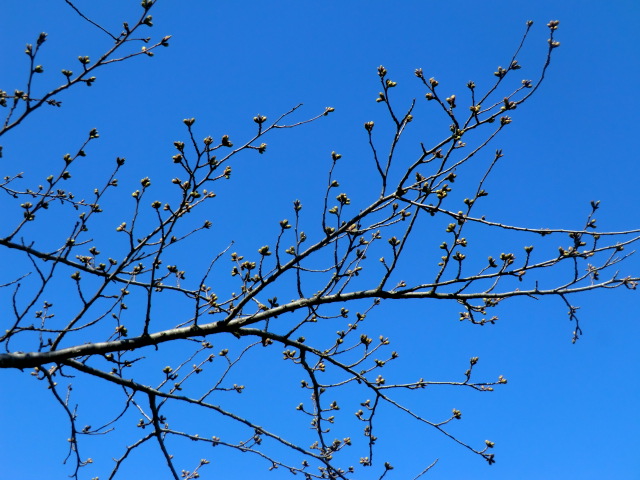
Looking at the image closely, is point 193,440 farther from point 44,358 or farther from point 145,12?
point 145,12

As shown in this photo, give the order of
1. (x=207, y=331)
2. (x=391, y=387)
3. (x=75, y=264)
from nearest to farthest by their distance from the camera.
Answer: (x=207, y=331)
(x=391, y=387)
(x=75, y=264)

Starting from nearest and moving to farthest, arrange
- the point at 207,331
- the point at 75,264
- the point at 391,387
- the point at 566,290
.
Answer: the point at 566,290 < the point at 207,331 < the point at 391,387 < the point at 75,264

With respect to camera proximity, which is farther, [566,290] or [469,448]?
[469,448]

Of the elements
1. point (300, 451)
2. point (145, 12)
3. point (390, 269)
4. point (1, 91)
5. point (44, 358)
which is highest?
point (145, 12)

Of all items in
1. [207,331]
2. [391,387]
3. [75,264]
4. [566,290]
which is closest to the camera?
[566,290]

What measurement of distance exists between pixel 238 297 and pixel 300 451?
121cm

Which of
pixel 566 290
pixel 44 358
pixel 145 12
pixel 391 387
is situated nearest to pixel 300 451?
pixel 391 387

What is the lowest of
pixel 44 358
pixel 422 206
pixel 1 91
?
pixel 44 358

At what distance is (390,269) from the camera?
12.4 feet

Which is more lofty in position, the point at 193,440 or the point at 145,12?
the point at 145,12

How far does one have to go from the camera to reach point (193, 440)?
4430 mm

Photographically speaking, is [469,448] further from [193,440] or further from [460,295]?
[193,440]

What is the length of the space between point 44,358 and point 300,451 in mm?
1871

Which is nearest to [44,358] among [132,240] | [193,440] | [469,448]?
[132,240]
